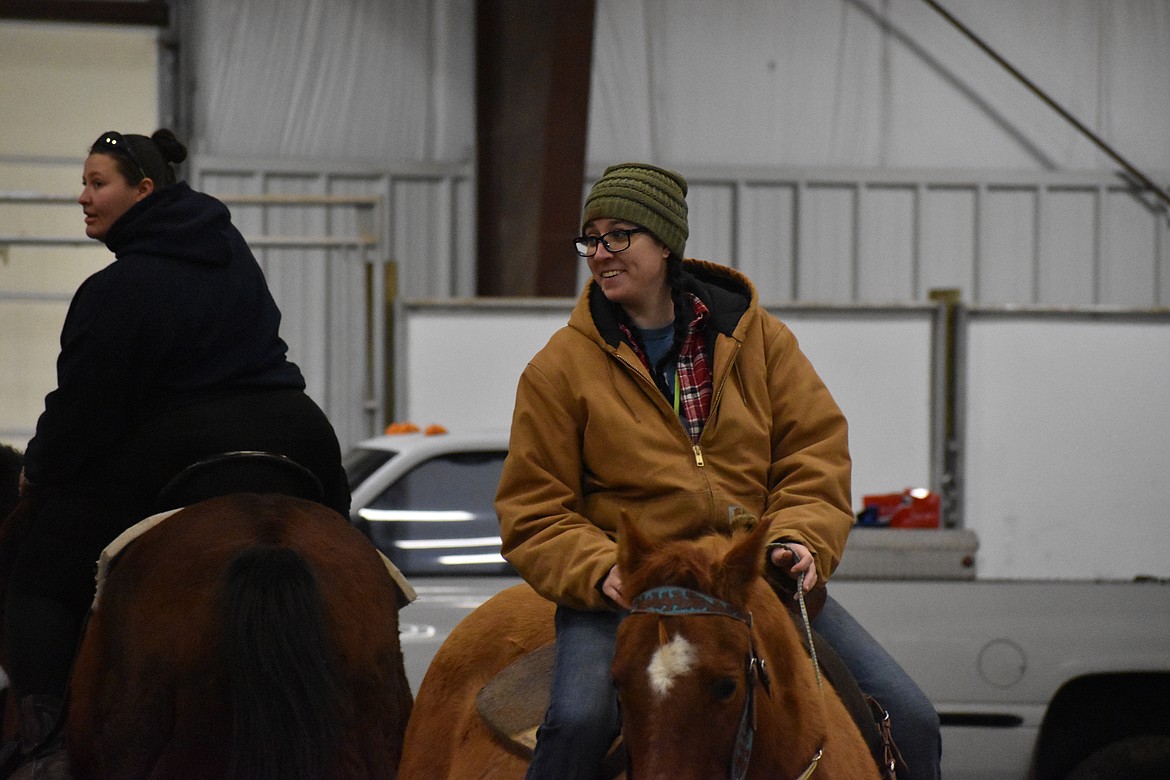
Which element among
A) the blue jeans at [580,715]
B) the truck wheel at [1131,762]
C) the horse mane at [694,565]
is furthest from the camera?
the truck wheel at [1131,762]

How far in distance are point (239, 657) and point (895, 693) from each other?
143cm

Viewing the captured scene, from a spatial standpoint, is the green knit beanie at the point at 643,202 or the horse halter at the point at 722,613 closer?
the horse halter at the point at 722,613

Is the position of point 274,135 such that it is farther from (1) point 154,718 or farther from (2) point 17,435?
(1) point 154,718

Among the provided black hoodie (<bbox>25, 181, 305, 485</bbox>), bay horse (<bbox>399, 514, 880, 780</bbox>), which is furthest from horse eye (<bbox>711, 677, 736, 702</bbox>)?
black hoodie (<bbox>25, 181, 305, 485</bbox>)

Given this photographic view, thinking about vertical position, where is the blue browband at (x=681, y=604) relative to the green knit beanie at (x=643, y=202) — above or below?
below

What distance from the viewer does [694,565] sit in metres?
2.35

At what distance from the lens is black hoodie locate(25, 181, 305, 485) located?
11.3 feet

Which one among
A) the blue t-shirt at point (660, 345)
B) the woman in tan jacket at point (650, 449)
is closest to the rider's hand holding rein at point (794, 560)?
the woman in tan jacket at point (650, 449)

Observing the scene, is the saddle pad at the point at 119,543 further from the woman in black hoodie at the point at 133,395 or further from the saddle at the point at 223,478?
the woman in black hoodie at the point at 133,395

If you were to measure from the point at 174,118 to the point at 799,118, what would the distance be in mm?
5368

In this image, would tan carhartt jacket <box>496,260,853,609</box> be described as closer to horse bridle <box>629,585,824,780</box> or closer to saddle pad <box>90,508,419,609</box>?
horse bridle <box>629,585,824,780</box>

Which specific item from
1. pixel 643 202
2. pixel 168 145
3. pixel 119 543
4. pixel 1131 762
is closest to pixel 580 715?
pixel 643 202

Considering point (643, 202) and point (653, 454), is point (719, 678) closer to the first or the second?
point (653, 454)

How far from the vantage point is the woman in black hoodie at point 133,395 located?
344 centimetres
